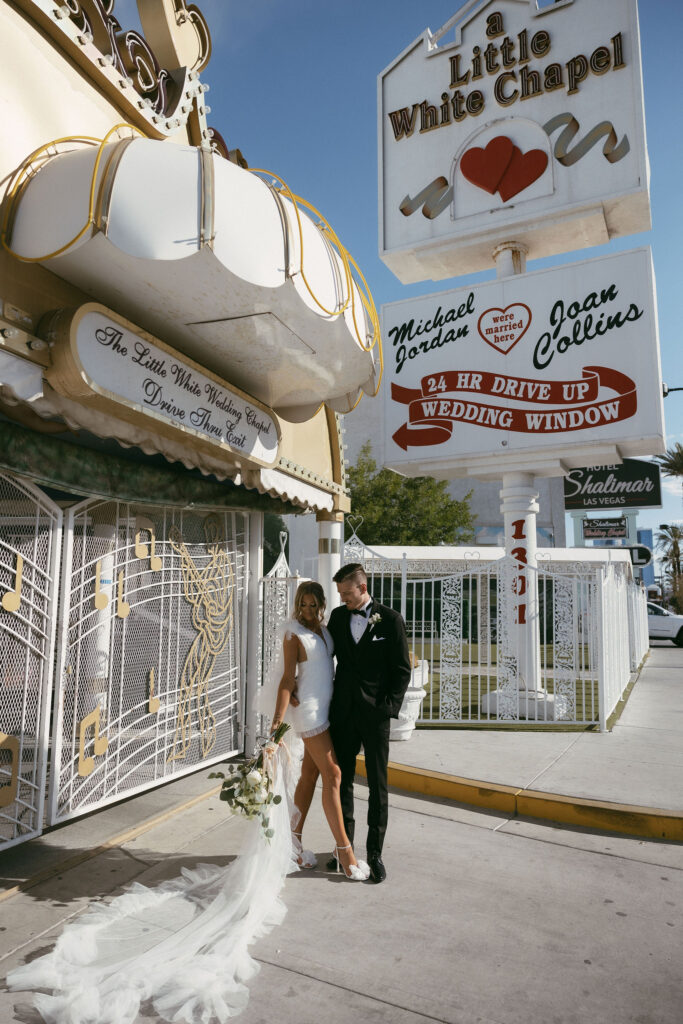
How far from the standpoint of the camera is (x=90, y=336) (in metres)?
3.77

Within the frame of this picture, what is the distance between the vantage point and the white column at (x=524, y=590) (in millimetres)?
9297

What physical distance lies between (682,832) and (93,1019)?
416cm

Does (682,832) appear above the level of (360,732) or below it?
below

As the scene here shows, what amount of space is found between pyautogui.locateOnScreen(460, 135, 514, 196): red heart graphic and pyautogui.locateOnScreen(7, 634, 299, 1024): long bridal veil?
9674 millimetres

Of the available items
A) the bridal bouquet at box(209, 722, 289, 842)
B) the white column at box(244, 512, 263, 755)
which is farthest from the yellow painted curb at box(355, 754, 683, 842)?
the bridal bouquet at box(209, 722, 289, 842)

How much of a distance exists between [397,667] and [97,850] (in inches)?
92.4

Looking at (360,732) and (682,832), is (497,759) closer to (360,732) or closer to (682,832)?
(682,832)

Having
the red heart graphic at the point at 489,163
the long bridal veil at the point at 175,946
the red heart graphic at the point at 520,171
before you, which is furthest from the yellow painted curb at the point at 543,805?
the red heart graphic at the point at 489,163

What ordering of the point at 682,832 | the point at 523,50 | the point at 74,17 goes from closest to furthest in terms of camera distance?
the point at 74,17, the point at 682,832, the point at 523,50

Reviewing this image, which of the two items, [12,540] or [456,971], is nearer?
[456,971]

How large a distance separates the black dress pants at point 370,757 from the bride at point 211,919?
0.11 m

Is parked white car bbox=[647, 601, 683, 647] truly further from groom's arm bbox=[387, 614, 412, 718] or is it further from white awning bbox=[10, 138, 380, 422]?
white awning bbox=[10, 138, 380, 422]

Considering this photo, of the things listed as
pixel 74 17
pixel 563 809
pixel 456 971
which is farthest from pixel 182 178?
pixel 563 809

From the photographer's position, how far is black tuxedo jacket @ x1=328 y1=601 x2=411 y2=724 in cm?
425
